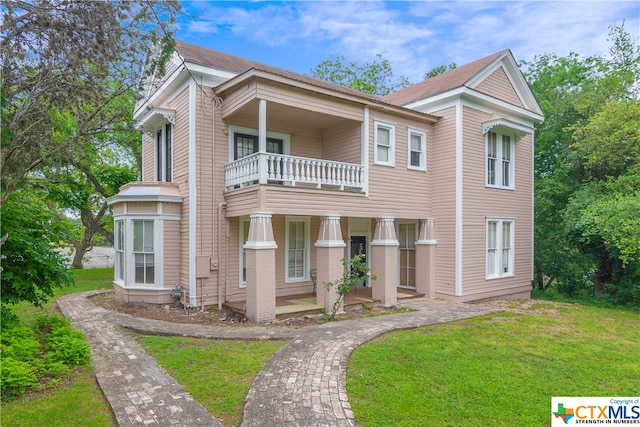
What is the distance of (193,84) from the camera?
10.4 metres

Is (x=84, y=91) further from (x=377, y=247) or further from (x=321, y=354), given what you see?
(x=377, y=247)

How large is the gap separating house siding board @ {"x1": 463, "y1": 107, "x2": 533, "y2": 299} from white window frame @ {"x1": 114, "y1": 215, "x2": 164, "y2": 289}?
9559mm

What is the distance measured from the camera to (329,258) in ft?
33.0

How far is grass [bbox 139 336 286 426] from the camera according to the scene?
489cm

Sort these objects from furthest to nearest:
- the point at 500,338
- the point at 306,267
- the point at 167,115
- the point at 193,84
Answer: the point at 306,267 → the point at 167,115 → the point at 193,84 → the point at 500,338

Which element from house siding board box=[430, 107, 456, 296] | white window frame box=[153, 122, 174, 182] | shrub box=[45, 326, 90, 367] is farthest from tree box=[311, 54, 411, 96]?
shrub box=[45, 326, 90, 367]

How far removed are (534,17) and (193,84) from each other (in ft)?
33.2

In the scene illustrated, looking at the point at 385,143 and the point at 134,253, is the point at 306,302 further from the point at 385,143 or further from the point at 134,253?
the point at 385,143

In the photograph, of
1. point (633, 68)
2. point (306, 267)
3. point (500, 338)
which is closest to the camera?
point (500, 338)

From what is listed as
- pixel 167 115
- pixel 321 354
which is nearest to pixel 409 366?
pixel 321 354

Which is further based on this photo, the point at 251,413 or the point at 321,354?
the point at 321,354

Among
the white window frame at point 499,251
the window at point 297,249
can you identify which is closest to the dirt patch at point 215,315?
the window at point 297,249

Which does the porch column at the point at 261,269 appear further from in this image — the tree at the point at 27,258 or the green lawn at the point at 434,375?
the tree at the point at 27,258

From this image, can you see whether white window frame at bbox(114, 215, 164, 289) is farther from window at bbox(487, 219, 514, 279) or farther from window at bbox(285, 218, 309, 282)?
window at bbox(487, 219, 514, 279)
